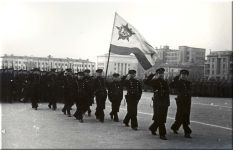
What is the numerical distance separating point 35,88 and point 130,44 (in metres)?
5.94

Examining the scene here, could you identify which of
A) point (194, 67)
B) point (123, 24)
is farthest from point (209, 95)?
point (194, 67)

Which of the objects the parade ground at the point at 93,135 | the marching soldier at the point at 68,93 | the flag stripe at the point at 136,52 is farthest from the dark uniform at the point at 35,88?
the flag stripe at the point at 136,52

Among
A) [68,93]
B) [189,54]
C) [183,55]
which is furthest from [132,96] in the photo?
[189,54]

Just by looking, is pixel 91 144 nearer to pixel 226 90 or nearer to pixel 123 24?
pixel 123 24

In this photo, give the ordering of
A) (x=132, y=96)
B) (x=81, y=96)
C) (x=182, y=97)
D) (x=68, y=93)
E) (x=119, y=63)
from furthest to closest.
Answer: (x=119, y=63) → (x=68, y=93) → (x=81, y=96) → (x=132, y=96) → (x=182, y=97)

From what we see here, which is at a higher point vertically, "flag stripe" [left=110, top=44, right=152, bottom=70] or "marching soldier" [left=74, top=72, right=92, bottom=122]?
"flag stripe" [left=110, top=44, right=152, bottom=70]

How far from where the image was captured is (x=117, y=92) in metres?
12.6

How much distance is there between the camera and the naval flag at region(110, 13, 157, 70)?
1155 cm

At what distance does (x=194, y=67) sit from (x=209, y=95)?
76.3 meters

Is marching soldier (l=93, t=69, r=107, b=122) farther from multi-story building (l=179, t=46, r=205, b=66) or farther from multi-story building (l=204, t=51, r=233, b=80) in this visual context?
multi-story building (l=179, t=46, r=205, b=66)

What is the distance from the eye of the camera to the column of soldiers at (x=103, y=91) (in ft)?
30.8

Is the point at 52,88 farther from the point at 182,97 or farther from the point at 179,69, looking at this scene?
the point at 179,69

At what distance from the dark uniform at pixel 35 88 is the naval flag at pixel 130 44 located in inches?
193

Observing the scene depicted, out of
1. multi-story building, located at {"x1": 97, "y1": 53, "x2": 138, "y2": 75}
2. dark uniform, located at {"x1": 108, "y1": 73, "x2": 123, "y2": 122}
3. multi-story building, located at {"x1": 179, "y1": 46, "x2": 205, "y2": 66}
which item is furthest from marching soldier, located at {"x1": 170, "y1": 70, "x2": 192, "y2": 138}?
multi-story building, located at {"x1": 179, "y1": 46, "x2": 205, "y2": 66}
